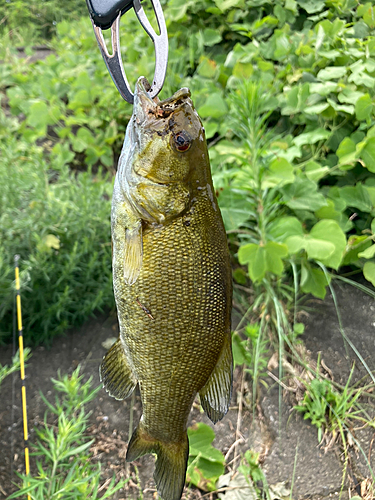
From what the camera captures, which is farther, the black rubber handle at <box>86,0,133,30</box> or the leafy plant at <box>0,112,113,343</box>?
the leafy plant at <box>0,112,113,343</box>

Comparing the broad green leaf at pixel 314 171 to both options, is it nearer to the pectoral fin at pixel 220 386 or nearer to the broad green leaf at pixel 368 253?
the broad green leaf at pixel 368 253

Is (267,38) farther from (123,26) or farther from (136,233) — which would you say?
(136,233)

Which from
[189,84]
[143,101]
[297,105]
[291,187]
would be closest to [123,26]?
[189,84]

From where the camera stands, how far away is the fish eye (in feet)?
2.89

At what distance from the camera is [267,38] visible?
3.21m

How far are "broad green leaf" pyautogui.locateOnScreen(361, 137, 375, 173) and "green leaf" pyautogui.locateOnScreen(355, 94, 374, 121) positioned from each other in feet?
0.73

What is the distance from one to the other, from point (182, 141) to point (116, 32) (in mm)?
270

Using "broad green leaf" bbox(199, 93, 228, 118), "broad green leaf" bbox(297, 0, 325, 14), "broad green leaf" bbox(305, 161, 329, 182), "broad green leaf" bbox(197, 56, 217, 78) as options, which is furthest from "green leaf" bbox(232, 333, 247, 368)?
"broad green leaf" bbox(297, 0, 325, 14)

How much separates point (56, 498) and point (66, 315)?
1194 millimetres

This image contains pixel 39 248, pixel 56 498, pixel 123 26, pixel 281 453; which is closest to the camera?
pixel 56 498

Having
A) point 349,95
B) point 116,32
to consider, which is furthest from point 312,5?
point 116,32

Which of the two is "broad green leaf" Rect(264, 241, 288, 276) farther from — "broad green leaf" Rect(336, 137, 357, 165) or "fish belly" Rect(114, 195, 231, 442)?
"fish belly" Rect(114, 195, 231, 442)

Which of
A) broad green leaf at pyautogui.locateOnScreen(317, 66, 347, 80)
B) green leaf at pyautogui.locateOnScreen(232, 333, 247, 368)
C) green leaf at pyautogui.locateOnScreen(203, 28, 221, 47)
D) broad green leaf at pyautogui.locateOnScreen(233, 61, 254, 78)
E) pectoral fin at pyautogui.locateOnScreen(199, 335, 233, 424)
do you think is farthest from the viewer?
green leaf at pyautogui.locateOnScreen(203, 28, 221, 47)

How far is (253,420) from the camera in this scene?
6.47 ft
